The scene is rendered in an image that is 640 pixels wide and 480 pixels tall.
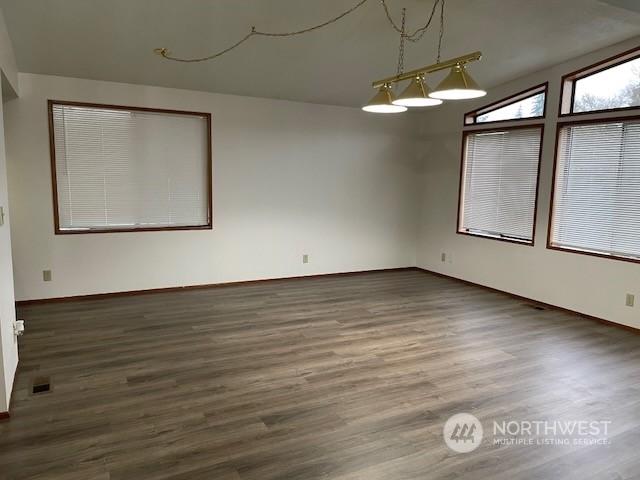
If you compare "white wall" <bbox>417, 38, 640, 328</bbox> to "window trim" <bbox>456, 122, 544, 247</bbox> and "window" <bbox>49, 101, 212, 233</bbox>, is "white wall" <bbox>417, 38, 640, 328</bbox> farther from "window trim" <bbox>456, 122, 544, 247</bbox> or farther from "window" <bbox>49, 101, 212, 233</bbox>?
"window" <bbox>49, 101, 212, 233</bbox>

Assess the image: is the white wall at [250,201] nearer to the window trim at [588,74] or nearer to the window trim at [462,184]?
the window trim at [462,184]

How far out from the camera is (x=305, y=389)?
3.15m

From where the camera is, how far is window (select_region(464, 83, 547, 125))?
5.44 meters

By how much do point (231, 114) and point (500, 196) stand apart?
3.73 metres

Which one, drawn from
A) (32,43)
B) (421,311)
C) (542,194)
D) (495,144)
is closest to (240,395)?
(421,311)

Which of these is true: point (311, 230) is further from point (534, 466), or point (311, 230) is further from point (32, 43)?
point (534, 466)

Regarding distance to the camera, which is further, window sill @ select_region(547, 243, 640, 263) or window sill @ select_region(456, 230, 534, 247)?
window sill @ select_region(456, 230, 534, 247)

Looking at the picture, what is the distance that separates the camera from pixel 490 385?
128 inches

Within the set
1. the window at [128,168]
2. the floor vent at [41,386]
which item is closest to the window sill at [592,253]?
the window at [128,168]

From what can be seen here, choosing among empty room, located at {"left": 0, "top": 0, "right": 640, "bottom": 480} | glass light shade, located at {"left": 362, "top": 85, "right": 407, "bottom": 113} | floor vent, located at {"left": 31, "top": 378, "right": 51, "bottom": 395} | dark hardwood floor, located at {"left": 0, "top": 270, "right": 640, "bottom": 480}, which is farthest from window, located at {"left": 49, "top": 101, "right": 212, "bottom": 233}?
glass light shade, located at {"left": 362, "top": 85, "right": 407, "bottom": 113}

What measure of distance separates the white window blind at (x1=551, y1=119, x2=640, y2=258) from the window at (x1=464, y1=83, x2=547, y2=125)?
510 mm

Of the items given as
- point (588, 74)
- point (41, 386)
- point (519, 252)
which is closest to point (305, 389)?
point (41, 386)

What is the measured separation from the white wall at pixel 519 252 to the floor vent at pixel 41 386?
5.16 meters

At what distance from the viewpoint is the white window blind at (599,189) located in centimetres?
454
